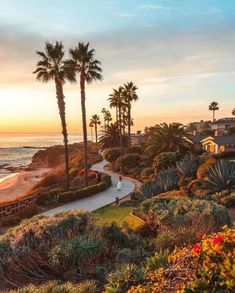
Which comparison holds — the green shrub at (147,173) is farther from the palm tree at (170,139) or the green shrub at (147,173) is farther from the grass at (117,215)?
the grass at (117,215)

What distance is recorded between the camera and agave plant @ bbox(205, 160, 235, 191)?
23.2 meters

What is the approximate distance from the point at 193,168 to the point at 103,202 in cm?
922

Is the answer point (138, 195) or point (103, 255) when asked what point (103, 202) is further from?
point (103, 255)

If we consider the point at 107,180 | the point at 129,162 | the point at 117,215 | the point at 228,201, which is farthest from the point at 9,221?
the point at 129,162

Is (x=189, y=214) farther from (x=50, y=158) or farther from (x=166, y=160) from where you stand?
(x=50, y=158)

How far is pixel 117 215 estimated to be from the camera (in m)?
21.5

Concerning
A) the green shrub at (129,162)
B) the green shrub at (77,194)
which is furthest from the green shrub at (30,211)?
the green shrub at (129,162)

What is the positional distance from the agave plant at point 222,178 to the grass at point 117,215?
6.29m

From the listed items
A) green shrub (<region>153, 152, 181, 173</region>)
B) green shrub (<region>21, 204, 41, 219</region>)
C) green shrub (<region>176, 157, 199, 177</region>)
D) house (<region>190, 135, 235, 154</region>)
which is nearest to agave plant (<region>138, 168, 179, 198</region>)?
green shrub (<region>176, 157, 199, 177</region>)

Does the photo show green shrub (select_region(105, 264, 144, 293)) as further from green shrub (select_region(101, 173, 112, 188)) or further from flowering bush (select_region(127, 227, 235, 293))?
green shrub (select_region(101, 173, 112, 188))

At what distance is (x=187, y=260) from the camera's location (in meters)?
6.59

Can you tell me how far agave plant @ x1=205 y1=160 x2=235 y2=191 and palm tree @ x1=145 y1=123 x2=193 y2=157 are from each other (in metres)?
18.8

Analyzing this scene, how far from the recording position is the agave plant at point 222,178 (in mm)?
23234

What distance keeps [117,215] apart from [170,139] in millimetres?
24647
